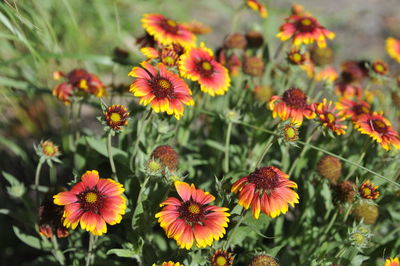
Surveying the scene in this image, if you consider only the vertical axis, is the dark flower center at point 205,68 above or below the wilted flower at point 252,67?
below

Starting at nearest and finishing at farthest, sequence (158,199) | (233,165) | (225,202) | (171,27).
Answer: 1. (225,202)
2. (158,199)
3. (171,27)
4. (233,165)

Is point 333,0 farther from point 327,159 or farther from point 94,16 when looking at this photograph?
point 327,159

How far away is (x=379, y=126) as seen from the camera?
1.59 metres

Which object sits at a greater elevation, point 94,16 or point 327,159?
point 94,16

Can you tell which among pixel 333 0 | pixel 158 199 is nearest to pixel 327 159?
pixel 158 199

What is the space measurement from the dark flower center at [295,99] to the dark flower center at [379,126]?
0.91ft

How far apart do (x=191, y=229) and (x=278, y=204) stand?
0.91ft

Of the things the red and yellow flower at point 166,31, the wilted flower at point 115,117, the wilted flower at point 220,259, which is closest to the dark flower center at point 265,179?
the wilted flower at point 220,259

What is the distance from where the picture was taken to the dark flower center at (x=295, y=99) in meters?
1.60

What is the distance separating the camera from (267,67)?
233 centimetres

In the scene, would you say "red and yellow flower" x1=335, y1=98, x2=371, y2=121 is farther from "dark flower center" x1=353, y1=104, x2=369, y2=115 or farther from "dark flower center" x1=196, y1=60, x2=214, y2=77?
"dark flower center" x1=196, y1=60, x2=214, y2=77

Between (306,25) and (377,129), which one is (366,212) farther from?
(306,25)

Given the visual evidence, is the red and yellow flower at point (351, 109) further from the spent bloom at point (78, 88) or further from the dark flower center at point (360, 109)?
the spent bloom at point (78, 88)

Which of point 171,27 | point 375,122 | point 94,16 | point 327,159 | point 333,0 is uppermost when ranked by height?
point 333,0
